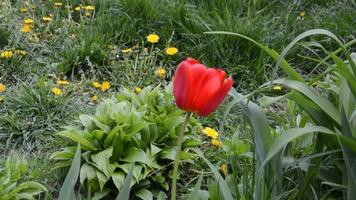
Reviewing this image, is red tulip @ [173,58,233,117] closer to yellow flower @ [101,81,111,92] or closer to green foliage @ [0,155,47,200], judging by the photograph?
green foliage @ [0,155,47,200]

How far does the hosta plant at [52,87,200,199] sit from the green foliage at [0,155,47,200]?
0.52ft

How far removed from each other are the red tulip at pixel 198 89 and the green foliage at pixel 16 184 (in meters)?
1.04

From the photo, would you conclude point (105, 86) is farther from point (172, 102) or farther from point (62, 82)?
point (172, 102)

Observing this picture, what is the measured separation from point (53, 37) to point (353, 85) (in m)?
2.14

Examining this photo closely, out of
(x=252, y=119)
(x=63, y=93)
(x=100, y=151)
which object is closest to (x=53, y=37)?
→ (x=63, y=93)

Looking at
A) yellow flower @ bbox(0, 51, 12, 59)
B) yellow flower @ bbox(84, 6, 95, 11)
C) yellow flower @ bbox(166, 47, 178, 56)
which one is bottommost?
yellow flower @ bbox(0, 51, 12, 59)

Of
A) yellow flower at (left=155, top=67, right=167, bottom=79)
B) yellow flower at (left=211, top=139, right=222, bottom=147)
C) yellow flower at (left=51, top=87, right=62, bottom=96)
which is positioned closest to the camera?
yellow flower at (left=211, top=139, right=222, bottom=147)

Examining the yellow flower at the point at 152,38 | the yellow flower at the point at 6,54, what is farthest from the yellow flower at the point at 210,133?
the yellow flower at the point at 6,54

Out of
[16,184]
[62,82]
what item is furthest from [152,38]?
[16,184]

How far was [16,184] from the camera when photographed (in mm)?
2336

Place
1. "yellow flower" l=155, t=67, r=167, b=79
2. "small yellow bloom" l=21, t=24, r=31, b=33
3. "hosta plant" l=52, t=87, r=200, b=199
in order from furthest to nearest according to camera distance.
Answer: "small yellow bloom" l=21, t=24, r=31, b=33
"yellow flower" l=155, t=67, r=167, b=79
"hosta plant" l=52, t=87, r=200, b=199

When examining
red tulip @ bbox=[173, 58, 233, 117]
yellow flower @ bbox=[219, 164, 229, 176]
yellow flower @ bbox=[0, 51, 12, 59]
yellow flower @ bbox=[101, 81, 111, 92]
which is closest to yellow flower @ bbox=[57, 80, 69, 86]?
yellow flower @ bbox=[101, 81, 111, 92]

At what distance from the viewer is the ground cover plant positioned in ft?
6.02

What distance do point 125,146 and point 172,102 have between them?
384mm
